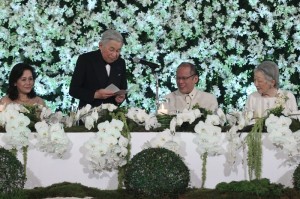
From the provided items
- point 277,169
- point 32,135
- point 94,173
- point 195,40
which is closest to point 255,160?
point 277,169

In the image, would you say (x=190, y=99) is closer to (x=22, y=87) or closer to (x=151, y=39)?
(x=22, y=87)

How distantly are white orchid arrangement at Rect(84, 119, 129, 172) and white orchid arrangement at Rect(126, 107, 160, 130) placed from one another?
0.73 feet

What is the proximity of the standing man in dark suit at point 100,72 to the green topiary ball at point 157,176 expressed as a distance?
2.24 metres

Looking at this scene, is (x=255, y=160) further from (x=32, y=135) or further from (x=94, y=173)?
(x=32, y=135)

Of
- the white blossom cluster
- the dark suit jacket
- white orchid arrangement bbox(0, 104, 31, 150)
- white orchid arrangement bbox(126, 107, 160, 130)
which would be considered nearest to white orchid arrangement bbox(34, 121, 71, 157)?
white orchid arrangement bbox(0, 104, 31, 150)

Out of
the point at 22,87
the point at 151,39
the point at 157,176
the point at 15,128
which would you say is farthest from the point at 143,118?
the point at 151,39

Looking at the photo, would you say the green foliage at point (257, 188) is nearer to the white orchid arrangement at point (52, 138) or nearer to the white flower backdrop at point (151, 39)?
the white orchid arrangement at point (52, 138)

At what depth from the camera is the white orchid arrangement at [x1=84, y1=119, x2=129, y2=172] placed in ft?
11.5

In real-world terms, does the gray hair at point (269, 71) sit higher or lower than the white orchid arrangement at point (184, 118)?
higher

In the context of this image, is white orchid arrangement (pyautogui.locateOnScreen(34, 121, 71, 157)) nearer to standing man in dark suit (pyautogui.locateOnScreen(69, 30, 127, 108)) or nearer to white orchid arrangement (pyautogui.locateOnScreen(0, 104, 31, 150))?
white orchid arrangement (pyautogui.locateOnScreen(0, 104, 31, 150))

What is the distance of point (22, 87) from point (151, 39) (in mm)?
1781

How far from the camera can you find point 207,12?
23.2 feet

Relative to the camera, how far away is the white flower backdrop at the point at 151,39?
702 centimetres

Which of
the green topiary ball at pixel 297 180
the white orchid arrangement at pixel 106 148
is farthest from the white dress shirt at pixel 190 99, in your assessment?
the green topiary ball at pixel 297 180
